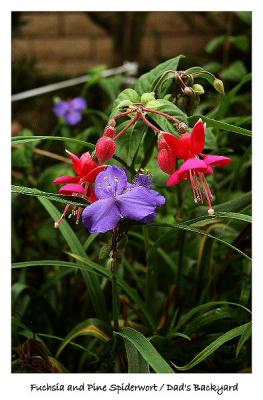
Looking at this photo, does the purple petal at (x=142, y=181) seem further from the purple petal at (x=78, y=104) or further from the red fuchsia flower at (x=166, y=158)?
the purple petal at (x=78, y=104)

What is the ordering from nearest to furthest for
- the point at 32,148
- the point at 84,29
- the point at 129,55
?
1. the point at 32,148
2. the point at 129,55
3. the point at 84,29

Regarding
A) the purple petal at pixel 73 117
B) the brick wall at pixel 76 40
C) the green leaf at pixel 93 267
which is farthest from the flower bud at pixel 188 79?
the brick wall at pixel 76 40

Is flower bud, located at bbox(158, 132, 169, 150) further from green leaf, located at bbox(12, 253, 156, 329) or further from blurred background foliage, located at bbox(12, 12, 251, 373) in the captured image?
green leaf, located at bbox(12, 253, 156, 329)

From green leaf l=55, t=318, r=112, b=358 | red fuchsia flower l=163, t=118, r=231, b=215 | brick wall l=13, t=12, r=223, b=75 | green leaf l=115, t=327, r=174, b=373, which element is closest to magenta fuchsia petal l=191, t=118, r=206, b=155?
red fuchsia flower l=163, t=118, r=231, b=215

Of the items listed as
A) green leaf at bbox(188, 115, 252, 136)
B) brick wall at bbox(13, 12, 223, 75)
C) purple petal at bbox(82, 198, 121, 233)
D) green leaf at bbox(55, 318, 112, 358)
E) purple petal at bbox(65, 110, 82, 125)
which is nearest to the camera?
purple petal at bbox(82, 198, 121, 233)

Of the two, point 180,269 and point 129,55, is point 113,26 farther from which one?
point 180,269
